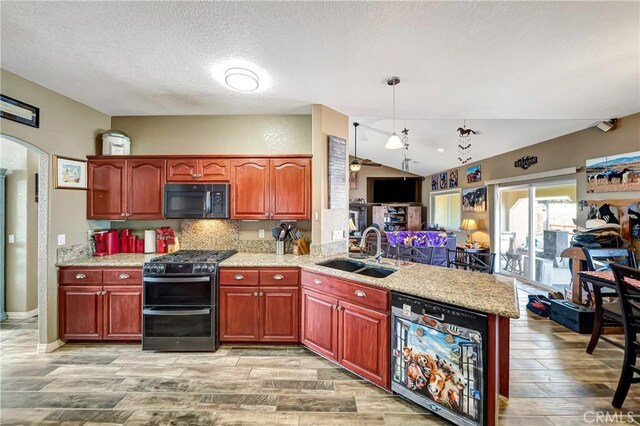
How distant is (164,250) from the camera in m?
3.41

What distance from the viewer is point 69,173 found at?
301cm

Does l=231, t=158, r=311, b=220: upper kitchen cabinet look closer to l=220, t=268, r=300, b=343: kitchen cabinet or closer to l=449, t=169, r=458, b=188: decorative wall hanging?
l=220, t=268, r=300, b=343: kitchen cabinet

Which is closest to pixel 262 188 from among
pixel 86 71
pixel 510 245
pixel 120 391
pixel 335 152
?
pixel 335 152

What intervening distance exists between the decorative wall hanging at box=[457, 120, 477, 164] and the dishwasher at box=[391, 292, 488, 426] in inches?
143

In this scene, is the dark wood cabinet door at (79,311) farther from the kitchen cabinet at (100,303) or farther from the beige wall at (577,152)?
the beige wall at (577,152)

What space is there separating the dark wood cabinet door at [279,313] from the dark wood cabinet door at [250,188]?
0.94 meters

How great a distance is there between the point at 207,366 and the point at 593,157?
558cm

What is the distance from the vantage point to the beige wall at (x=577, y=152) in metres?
3.42

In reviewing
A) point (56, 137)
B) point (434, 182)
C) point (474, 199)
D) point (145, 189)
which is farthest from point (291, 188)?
point (434, 182)

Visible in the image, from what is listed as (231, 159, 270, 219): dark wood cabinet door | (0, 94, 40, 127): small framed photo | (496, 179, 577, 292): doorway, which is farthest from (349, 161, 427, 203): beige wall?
(0, 94, 40, 127): small framed photo

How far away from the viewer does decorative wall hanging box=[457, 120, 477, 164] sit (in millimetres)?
4495

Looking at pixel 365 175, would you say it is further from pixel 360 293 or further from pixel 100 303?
pixel 100 303

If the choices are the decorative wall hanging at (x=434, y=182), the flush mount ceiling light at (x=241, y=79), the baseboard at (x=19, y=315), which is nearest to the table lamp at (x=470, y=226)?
the decorative wall hanging at (x=434, y=182)

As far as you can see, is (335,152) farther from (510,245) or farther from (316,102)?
(510,245)
